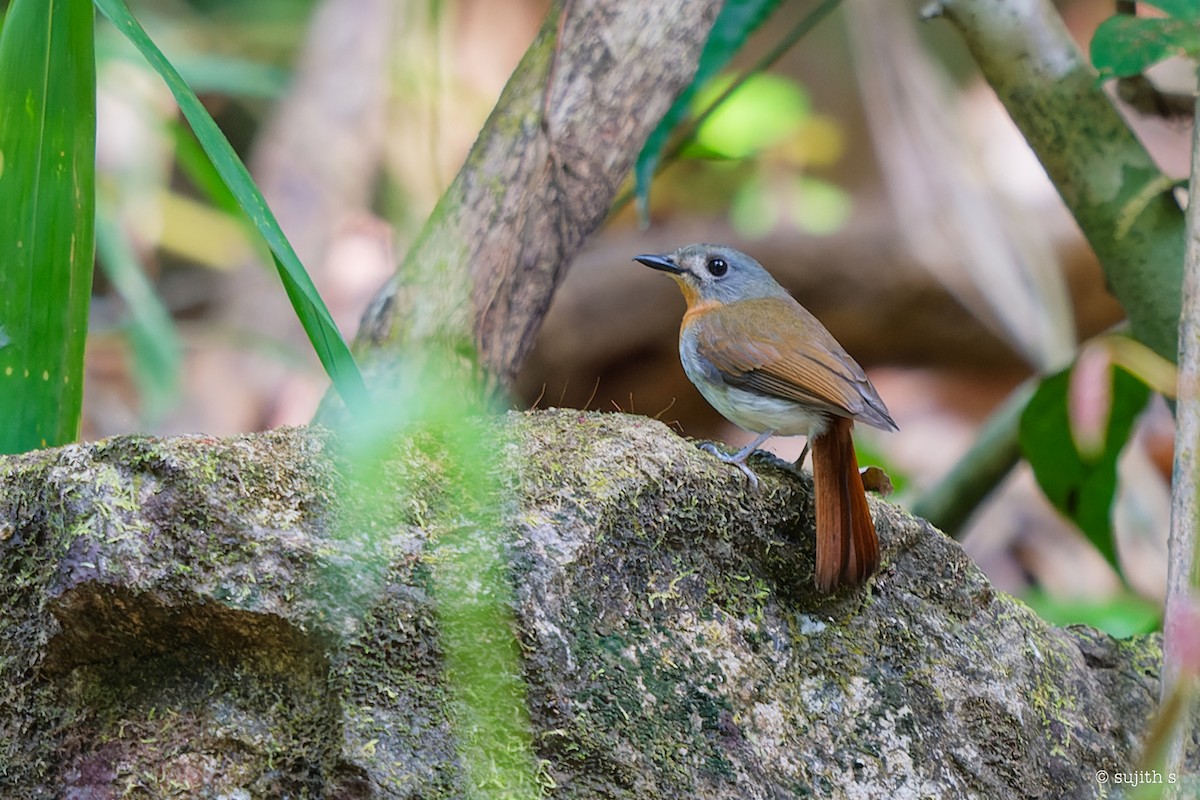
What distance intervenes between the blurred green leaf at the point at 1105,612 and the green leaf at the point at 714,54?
78.4 inches

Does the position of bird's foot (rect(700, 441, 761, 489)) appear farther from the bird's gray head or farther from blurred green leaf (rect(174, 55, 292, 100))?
blurred green leaf (rect(174, 55, 292, 100))

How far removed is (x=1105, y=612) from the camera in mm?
4309

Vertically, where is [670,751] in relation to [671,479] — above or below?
below

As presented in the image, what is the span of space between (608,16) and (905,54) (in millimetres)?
2610

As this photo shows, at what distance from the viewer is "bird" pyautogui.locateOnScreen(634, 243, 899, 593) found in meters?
2.04

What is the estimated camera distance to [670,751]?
5.79 ft

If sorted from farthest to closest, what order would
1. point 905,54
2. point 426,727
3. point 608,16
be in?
point 905,54
point 608,16
point 426,727

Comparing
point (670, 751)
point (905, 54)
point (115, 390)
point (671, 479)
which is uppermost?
point (905, 54)

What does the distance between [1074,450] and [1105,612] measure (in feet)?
4.18

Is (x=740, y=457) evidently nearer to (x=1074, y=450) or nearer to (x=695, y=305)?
(x=695, y=305)

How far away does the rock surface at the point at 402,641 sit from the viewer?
164 centimetres

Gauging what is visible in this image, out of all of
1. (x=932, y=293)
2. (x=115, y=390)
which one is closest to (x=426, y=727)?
(x=932, y=293)

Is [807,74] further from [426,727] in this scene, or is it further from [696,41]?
[426,727]

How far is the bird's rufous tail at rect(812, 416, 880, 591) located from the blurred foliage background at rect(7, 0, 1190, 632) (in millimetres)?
2538
